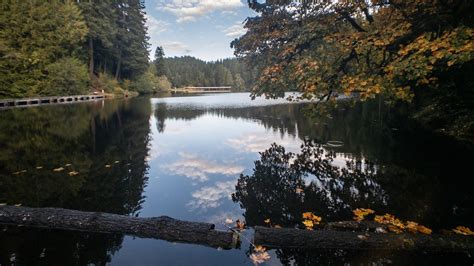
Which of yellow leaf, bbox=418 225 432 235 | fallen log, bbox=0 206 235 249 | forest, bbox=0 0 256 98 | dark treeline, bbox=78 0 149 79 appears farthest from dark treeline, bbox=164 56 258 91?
yellow leaf, bbox=418 225 432 235

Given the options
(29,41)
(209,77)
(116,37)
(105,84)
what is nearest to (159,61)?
(116,37)

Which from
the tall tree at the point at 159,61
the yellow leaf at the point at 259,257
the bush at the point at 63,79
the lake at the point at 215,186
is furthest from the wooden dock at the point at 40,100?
the tall tree at the point at 159,61

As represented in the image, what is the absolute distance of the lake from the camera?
4266 millimetres

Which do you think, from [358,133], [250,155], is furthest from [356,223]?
[358,133]

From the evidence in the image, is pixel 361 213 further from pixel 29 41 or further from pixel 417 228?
pixel 29 41

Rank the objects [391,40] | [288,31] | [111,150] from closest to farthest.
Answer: [391,40], [288,31], [111,150]

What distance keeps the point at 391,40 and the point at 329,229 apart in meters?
4.85

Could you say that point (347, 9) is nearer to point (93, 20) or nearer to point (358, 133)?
point (358, 133)

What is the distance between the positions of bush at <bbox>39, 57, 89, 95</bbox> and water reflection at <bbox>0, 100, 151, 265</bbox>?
759 inches

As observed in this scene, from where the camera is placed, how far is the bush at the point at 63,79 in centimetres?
3275

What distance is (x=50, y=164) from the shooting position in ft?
29.7

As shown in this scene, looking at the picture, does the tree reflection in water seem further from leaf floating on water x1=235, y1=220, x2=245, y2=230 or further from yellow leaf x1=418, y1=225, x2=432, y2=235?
yellow leaf x1=418, y1=225, x2=432, y2=235

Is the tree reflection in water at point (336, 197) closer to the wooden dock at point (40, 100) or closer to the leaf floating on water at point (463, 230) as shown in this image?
the leaf floating on water at point (463, 230)

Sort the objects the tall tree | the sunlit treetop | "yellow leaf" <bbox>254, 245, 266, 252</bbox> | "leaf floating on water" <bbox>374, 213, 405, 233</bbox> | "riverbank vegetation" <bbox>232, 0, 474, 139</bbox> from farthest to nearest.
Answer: the tall tree, "riverbank vegetation" <bbox>232, 0, 474, 139</bbox>, the sunlit treetop, "leaf floating on water" <bbox>374, 213, 405, 233</bbox>, "yellow leaf" <bbox>254, 245, 266, 252</bbox>
